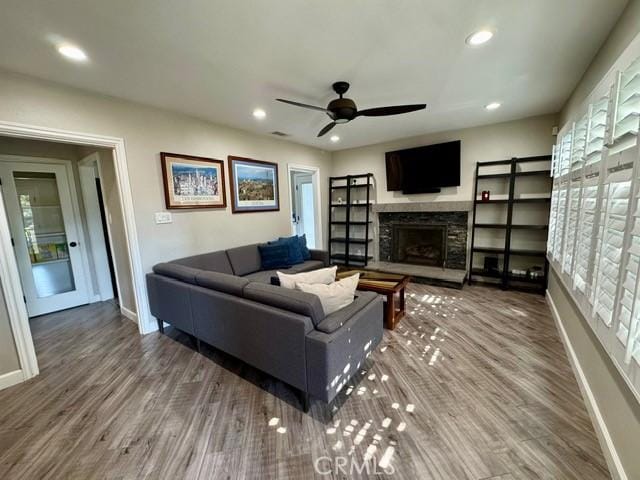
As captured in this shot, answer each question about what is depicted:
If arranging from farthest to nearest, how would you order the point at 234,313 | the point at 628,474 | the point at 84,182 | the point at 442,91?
1. the point at 84,182
2. the point at 442,91
3. the point at 234,313
4. the point at 628,474

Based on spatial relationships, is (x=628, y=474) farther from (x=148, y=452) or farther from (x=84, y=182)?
(x=84, y=182)

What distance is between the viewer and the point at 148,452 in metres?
1.57

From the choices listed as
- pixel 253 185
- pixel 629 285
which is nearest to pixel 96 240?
pixel 253 185

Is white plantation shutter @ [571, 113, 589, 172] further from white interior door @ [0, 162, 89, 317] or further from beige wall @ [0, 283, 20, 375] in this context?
white interior door @ [0, 162, 89, 317]

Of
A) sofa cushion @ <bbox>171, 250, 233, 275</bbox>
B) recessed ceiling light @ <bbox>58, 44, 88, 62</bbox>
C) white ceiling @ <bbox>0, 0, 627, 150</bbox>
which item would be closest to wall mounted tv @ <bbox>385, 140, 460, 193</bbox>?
white ceiling @ <bbox>0, 0, 627, 150</bbox>

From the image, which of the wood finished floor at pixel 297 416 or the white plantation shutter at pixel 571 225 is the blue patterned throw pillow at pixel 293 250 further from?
the white plantation shutter at pixel 571 225

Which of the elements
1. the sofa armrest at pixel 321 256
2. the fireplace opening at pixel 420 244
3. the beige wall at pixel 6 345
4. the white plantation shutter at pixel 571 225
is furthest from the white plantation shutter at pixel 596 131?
the beige wall at pixel 6 345

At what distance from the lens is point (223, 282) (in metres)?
2.22

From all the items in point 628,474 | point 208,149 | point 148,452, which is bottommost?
point 148,452

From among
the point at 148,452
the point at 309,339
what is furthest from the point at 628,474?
the point at 148,452

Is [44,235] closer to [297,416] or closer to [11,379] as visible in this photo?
[11,379]

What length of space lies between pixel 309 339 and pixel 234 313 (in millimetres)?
738

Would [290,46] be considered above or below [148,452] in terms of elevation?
above

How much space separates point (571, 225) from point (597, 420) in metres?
1.41
